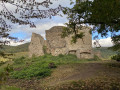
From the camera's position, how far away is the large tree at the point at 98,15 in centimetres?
A: 702

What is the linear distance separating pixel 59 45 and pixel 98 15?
13.8 meters

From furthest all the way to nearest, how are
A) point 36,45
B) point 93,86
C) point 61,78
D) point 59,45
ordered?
point 36,45 < point 59,45 < point 61,78 < point 93,86

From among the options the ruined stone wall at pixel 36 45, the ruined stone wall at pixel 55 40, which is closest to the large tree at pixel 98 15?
the ruined stone wall at pixel 55 40

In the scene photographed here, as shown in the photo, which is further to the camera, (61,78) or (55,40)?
(55,40)

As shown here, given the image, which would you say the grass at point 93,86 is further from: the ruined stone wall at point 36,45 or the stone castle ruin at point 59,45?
the ruined stone wall at point 36,45

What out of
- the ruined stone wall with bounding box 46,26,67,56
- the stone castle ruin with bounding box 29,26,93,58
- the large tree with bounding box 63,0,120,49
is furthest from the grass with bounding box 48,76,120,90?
the ruined stone wall with bounding box 46,26,67,56

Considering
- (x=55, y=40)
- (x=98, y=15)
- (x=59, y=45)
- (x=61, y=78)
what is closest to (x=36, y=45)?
(x=55, y=40)

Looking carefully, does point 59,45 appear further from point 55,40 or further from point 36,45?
point 36,45

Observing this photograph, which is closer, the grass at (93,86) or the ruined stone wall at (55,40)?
the grass at (93,86)

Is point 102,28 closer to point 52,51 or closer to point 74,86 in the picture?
point 74,86

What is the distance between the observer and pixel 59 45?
20781mm

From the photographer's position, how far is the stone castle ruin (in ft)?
64.8

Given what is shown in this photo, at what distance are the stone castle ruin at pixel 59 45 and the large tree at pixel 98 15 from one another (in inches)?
290

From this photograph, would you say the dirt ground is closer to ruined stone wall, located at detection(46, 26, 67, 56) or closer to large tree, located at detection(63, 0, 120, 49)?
large tree, located at detection(63, 0, 120, 49)
